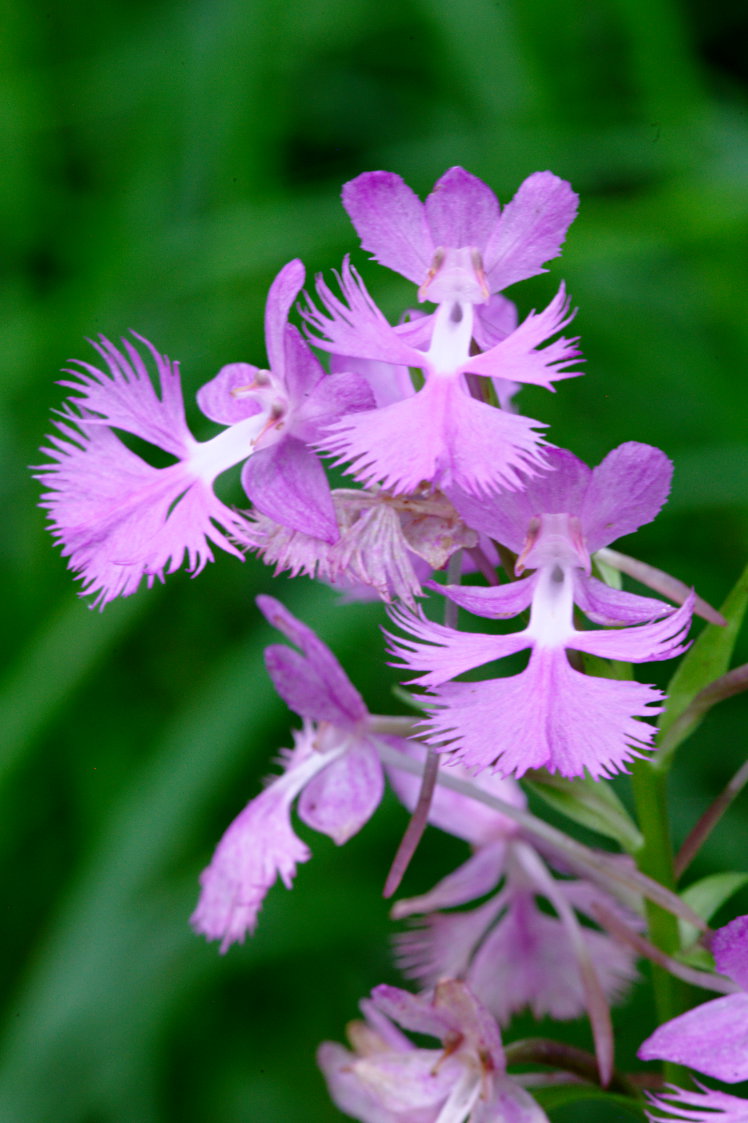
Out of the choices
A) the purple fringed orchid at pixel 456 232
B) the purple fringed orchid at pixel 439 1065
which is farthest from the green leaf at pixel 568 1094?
the purple fringed orchid at pixel 456 232

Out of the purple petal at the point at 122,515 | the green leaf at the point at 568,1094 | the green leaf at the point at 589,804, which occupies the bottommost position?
the green leaf at the point at 568,1094

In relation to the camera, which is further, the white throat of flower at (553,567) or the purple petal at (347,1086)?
the purple petal at (347,1086)

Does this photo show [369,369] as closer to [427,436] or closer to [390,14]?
[427,436]

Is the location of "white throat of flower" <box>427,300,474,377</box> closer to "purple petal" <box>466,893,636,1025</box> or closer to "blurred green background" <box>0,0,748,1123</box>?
"purple petal" <box>466,893,636,1025</box>

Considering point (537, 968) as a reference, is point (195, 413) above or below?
above

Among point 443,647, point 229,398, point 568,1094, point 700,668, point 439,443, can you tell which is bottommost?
point 568,1094

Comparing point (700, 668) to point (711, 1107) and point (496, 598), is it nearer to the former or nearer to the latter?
point (496, 598)

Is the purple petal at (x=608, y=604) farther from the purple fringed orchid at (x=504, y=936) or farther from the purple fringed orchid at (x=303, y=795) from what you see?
the purple fringed orchid at (x=504, y=936)

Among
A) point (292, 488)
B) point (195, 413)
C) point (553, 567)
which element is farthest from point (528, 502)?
point (195, 413)
